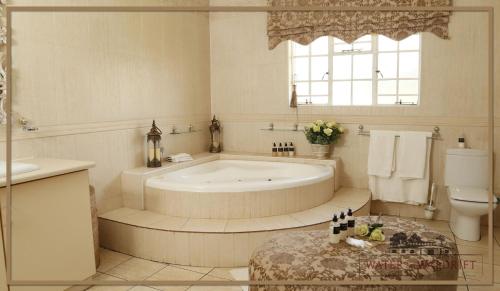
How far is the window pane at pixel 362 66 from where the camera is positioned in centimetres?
336

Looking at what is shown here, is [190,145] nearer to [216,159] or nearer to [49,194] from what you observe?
[216,159]

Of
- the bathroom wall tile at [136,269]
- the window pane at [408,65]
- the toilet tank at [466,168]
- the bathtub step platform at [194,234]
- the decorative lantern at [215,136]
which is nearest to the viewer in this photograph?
the bathroom wall tile at [136,269]

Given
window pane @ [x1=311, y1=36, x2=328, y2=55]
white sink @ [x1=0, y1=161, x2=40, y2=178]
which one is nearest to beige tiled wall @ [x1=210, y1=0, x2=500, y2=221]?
window pane @ [x1=311, y1=36, x2=328, y2=55]

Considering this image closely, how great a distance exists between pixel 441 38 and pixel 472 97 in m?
0.54

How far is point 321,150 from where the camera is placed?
344 cm

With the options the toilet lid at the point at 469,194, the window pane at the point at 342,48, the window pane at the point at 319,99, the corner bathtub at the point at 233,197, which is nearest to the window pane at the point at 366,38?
the window pane at the point at 342,48

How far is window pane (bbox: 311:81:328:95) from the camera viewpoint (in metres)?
A: 3.55

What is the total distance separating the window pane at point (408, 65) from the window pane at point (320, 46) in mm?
677

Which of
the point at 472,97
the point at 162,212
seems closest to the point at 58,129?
the point at 162,212

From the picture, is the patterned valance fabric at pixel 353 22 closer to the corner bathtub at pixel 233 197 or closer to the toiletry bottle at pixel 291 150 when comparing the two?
the toiletry bottle at pixel 291 150

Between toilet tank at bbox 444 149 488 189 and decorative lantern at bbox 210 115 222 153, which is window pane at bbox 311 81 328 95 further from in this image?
toilet tank at bbox 444 149 488 189

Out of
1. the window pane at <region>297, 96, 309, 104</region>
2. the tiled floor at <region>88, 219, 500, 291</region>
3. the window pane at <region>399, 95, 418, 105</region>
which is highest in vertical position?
the window pane at <region>297, 96, 309, 104</region>

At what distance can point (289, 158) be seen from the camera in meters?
3.55

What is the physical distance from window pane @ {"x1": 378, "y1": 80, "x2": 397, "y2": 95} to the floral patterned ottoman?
1794 mm
